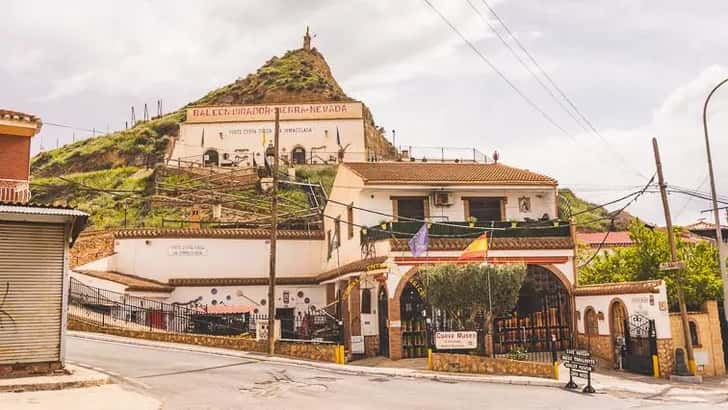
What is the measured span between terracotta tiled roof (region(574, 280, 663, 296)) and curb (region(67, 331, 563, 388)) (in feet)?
18.2

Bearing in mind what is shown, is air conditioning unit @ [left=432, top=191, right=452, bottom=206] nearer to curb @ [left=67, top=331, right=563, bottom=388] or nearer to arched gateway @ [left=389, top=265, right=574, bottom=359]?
arched gateway @ [left=389, top=265, right=574, bottom=359]

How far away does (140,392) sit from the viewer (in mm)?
16422

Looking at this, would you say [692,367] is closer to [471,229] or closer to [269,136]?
[471,229]

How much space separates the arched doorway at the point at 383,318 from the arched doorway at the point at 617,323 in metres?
8.74

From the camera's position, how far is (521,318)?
27578mm

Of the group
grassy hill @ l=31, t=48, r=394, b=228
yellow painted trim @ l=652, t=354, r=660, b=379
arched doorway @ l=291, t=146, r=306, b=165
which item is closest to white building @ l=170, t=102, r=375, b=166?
arched doorway @ l=291, t=146, r=306, b=165

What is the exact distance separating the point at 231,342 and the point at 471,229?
11.4 m

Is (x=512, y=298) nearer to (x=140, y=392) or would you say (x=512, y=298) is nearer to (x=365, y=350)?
(x=365, y=350)

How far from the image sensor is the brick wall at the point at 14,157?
2198 cm

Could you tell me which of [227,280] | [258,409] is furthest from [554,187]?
[258,409]

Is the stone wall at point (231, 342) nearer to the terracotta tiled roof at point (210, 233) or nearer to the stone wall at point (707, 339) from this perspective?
the terracotta tiled roof at point (210, 233)

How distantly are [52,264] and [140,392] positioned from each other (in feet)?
14.8

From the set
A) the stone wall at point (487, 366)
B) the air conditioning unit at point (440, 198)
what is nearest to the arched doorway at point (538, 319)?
the stone wall at point (487, 366)

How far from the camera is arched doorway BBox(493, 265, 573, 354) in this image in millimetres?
26312
